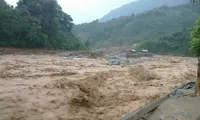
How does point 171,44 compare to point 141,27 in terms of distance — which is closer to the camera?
point 171,44

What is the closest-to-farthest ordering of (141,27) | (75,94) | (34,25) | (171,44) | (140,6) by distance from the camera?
(75,94), (34,25), (171,44), (141,27), (140,6)

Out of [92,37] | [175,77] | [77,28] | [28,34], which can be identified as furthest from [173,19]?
[175,77]

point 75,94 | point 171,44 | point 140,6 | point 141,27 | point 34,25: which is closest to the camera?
point 75,94

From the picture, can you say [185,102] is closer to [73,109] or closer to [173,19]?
[73,109]

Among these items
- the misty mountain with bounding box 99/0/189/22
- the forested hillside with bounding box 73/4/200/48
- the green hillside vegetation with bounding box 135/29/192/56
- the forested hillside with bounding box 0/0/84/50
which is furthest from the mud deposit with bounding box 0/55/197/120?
the misty mountain with bounding box 99/0/189/22

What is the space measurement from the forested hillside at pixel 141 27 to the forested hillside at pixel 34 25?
22.2m

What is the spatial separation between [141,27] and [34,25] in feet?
114

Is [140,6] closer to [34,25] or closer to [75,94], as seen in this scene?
[34,25]

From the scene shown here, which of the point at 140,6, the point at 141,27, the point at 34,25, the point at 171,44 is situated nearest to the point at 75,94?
the point at 34,25

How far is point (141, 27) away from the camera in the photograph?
177 ft

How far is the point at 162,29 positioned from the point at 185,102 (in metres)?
51.0

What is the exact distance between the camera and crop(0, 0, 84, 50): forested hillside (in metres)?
21.6

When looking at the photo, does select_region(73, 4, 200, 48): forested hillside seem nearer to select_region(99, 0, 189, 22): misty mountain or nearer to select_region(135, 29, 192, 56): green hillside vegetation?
select_region(135, 29, 192, 56): green hillside vegetation

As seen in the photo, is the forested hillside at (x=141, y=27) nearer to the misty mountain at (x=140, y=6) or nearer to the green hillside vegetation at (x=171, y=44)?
the green hillside vegetation at (x=171, y=44)
